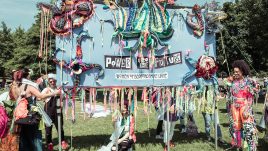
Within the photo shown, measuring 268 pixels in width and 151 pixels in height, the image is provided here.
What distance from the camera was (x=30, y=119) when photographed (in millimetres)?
5559

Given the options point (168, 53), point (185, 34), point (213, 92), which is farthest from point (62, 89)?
point (213, 92)

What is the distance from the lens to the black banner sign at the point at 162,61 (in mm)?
6621

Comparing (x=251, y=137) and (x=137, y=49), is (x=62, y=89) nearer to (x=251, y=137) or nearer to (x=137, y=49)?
(x=137, y=49)

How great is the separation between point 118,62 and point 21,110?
191cm

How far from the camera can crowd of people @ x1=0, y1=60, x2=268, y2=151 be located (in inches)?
222

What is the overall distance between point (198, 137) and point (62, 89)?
377cm

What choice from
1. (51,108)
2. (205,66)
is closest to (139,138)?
(51,108)

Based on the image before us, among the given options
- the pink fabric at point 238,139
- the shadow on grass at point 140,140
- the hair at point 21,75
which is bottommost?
the shadow on grass at point 140,140

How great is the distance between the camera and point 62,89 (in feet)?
20.5

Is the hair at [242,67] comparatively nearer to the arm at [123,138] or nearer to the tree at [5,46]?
the arm at [123,138]

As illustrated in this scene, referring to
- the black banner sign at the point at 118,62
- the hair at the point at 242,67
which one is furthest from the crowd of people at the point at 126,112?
the black banner sign at the point at 118,62

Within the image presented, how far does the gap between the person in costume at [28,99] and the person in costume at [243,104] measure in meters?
3.17

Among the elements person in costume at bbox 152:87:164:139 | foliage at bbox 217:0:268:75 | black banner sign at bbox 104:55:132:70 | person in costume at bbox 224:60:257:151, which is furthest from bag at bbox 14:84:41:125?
foliage at bbox 217:0:268:75

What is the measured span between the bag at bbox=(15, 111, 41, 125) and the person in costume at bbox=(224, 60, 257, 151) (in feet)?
11.2
